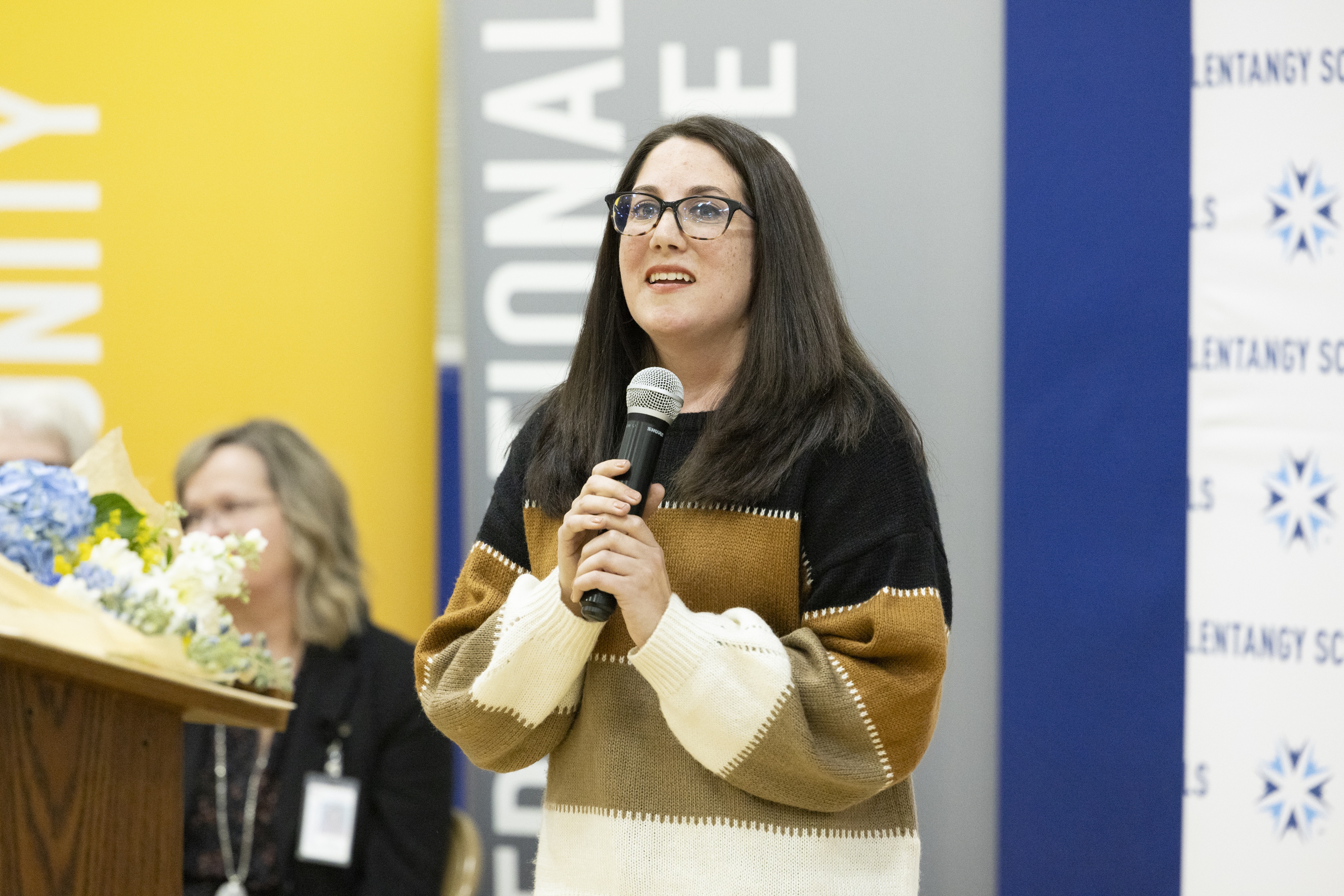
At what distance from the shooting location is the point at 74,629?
1424mm

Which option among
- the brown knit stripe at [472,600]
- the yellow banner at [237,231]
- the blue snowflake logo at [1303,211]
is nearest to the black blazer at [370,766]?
the yellow banner at [237,231]

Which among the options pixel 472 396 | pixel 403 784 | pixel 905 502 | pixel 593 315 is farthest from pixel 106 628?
pixel 472 396

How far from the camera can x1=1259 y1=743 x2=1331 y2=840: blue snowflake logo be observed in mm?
2920

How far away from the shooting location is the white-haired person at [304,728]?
2908 mm

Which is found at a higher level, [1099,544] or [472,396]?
[472,396]

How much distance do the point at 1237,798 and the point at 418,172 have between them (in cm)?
263

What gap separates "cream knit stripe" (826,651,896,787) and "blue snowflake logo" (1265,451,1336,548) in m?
1.82

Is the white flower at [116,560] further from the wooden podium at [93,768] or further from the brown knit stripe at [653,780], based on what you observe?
the brown knit stripe at [653,780]

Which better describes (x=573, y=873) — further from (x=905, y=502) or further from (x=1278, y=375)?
(x=1278, y=375)

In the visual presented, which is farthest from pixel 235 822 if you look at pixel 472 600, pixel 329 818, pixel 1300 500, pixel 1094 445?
pixel 1300 500

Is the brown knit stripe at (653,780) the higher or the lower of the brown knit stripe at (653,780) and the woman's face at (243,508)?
the lower

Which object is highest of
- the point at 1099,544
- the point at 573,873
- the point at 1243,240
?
the point at 1243,240

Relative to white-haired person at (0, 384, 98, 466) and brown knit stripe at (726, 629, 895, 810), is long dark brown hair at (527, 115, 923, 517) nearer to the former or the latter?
brown knit stripe at (726, 629, 895, 810)

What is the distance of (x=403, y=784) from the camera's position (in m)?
3.03
